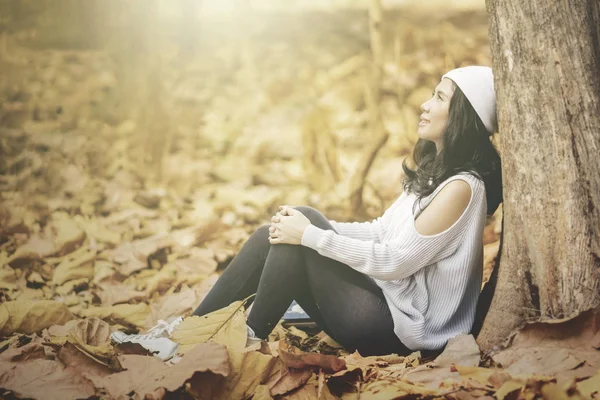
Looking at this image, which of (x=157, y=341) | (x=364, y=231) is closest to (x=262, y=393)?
(x=157, y=341)

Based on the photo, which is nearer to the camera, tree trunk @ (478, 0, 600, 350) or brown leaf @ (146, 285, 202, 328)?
tree trunk @ (478, 0, 600, 350)

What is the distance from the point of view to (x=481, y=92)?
6.56 feet

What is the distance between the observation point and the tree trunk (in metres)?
1.70

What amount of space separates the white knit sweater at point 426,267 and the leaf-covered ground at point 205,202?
0.13 meters

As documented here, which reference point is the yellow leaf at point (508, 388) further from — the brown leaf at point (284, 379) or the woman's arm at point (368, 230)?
the woman's arm at point (368, 230)

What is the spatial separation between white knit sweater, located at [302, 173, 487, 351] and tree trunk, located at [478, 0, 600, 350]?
0.66 feet

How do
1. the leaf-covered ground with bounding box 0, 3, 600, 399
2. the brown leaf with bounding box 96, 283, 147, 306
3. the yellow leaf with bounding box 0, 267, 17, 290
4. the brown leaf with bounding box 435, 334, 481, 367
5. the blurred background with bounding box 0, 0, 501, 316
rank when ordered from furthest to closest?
1. the blurred background with bounding box 0, 0, 501, 316
2. the yellow leaf with bounding box 0, 267, 17, 290
3. the brown leaf with bounding box 96, 283, 147, 306
4. the brown leaf with bounding box 435, 334, 481, 367
5. the leaf-covered ground with bounding box 0, 3, 600, 399

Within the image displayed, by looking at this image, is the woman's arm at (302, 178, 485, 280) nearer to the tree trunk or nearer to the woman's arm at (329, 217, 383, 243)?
the tree trunk

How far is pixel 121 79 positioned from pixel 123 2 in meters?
0.70

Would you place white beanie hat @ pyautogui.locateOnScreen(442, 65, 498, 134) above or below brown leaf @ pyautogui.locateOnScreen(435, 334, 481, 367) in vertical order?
above

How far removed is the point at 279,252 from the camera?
7.02 feet

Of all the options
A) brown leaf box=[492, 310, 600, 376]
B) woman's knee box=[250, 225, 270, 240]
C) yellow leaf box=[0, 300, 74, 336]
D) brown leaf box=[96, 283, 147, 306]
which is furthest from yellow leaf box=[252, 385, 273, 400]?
brown leaf box=[96, 283, 147, 306]

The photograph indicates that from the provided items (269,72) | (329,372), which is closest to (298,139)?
(269,72)

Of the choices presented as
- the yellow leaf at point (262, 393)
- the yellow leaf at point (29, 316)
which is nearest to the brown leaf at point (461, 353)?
the yellow leaf at point (262, 393)
